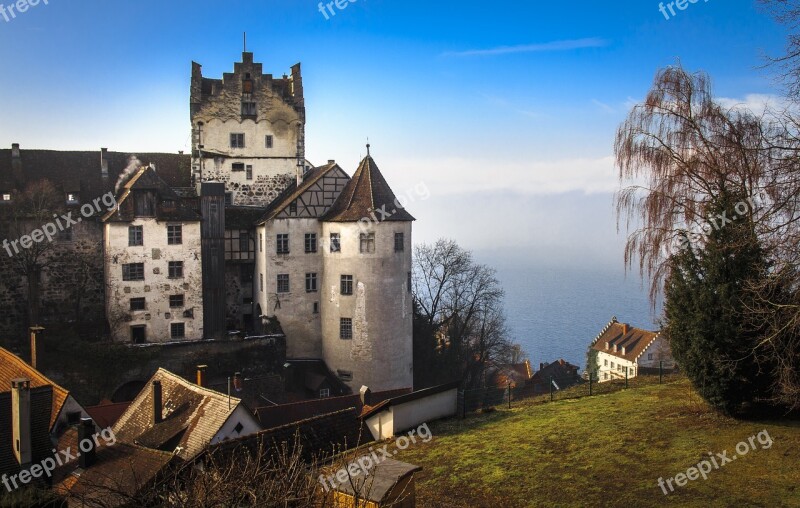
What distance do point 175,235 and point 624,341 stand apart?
4006 cm

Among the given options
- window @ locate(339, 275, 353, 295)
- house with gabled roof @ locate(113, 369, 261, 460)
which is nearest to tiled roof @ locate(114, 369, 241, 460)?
house with gabled roof @ locate(113, 369, 261, 460)

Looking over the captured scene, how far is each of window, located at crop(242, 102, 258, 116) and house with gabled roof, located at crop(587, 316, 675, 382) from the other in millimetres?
32435

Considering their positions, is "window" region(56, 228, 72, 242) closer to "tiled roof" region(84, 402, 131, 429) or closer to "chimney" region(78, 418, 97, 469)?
"tiled roof" region(84, 402, 131, 429)

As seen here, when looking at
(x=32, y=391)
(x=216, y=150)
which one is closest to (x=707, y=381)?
(x=32, y=391)

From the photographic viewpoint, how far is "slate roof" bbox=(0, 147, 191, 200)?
115 feet

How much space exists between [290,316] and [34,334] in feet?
38.9

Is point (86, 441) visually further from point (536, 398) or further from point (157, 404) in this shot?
point (536, 398)

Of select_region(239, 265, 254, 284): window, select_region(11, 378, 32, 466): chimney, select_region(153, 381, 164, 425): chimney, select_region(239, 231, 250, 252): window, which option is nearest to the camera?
select_region(11, 378, 32, 466): chimney

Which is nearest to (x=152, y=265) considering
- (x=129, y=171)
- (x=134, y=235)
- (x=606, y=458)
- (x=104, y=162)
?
(x=134, y=235)

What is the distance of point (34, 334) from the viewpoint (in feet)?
96.2

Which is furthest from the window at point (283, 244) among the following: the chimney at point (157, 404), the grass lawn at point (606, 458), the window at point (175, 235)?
the grass lawn at point (606, 458)

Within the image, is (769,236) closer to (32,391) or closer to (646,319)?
(32,391)

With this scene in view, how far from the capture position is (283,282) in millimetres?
35875

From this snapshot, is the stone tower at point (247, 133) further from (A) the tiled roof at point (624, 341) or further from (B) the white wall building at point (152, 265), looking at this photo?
(A) the tiled roof at point (624, 341)
